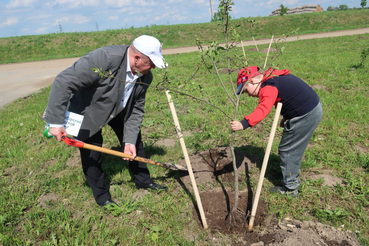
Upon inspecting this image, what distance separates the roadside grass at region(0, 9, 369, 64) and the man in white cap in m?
17.9

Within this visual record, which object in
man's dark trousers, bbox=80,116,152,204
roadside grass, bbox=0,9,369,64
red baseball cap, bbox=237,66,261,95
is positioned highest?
roadside grass, bbox=0,9,369,64

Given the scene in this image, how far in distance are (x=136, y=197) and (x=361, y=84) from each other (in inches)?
234

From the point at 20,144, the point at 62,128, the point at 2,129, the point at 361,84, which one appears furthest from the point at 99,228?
the point at 361,84

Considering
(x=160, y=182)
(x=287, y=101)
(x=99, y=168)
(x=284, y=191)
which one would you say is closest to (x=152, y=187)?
(x=160, y=182)

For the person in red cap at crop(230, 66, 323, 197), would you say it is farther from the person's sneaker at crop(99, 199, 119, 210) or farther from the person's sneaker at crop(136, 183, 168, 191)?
the person's sneaker at crop(99, 199, 119, 210)

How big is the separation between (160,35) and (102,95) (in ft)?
72.5

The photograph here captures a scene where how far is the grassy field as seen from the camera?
2.46m

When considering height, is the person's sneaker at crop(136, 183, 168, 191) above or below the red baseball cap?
below

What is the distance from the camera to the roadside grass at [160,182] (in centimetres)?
246

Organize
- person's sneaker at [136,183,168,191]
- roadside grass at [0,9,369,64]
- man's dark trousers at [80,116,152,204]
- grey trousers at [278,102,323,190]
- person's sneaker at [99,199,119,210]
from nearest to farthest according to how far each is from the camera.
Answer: grey trousers at [278,102,323,190]
man's dark trousers at [80,116,152,204]
person's sneaker at [99,199,119,210]
person's sneaker at [136,183,168,191]
roadside grass at [0,9,369,64]

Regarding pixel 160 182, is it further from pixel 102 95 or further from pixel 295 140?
pixel 295 140

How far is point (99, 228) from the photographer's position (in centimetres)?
253

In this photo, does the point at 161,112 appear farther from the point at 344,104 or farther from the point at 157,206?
the point at 344,104

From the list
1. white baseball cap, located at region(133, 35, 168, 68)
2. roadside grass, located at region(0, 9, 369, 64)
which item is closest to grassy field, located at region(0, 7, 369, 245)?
white baseball cap, located at region(133, 35, 168, 68)
